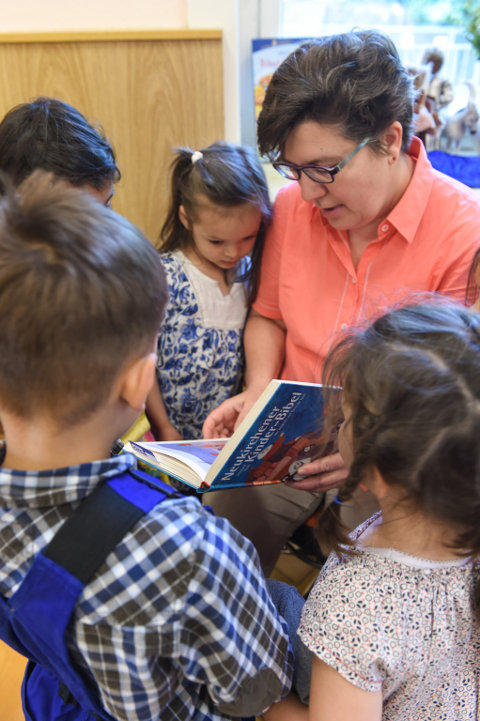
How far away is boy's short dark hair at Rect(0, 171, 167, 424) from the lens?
0.55 meters

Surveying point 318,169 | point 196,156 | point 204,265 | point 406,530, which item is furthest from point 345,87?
point 406,530

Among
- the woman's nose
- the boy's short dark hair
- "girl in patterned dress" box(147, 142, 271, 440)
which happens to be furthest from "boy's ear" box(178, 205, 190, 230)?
the boy's short dark hair

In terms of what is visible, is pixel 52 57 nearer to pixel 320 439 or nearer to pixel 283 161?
pixel 283 161

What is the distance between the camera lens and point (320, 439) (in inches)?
41.3

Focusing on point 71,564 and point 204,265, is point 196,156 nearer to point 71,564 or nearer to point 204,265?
point 204,265

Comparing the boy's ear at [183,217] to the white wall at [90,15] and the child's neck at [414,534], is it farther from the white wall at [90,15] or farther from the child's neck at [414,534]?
the child's neck at [414,534]

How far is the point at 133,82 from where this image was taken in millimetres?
1729

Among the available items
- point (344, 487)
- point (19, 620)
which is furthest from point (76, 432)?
point (344, 487)

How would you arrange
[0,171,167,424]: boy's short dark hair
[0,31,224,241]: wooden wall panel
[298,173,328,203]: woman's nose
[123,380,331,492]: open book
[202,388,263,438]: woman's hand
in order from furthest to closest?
1. [0,31,224,241]: wooden wall panel
2. [202,388,263,438]: woman's hand
3. [298,173,328,203]: woman's nose
4. [123,380,331,492]: open book
5. [0,171,167,424]: boy's short dark hair

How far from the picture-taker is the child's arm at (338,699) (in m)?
0.69

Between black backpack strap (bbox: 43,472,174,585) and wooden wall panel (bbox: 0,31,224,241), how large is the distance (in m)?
1.48

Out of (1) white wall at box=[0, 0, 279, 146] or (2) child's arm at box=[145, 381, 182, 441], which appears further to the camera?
(1) white wall at box=[0, 0, 279, 146]

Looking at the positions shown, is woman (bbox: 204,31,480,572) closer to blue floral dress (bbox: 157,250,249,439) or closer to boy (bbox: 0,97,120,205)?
blue floral dress (bbox: 157,250,249,439)

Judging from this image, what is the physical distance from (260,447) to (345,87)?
2.18 feet
